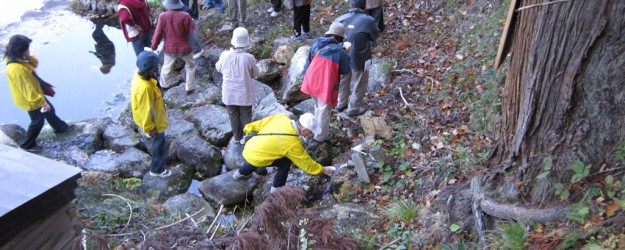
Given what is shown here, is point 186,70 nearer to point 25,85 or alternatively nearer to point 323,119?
point 25,85

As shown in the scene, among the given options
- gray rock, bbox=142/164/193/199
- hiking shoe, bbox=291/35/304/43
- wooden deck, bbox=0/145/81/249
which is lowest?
gray rock, bbox=142/164/193/199

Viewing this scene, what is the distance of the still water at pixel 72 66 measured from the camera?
31.6 feet

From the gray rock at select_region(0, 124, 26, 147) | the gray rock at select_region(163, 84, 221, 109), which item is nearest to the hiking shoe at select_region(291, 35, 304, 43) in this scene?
the gray rock at select_region(163, 84, 221, 109)

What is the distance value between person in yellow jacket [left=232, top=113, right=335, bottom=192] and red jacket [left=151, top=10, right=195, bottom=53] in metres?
3.28

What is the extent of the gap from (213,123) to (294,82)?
1.63 m

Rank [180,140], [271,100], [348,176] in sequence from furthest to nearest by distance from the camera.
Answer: [271,100]
[180,140]
[348,176]

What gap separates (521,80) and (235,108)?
4.53 metres

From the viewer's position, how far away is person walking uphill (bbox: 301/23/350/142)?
6.50 m

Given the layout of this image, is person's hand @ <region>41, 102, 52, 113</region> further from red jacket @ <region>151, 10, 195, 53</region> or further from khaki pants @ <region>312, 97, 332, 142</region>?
khaki pants @ <region>312, 97, 332, 142</region>

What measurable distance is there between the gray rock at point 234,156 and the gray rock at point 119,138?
176 cm

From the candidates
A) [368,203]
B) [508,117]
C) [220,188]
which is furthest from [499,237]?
[220,188]

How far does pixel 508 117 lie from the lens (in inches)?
149

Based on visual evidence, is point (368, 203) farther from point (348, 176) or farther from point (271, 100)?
point (271, 100)

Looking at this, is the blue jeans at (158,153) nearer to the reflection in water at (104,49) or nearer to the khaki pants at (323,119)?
the khaki pants at (323,119)
